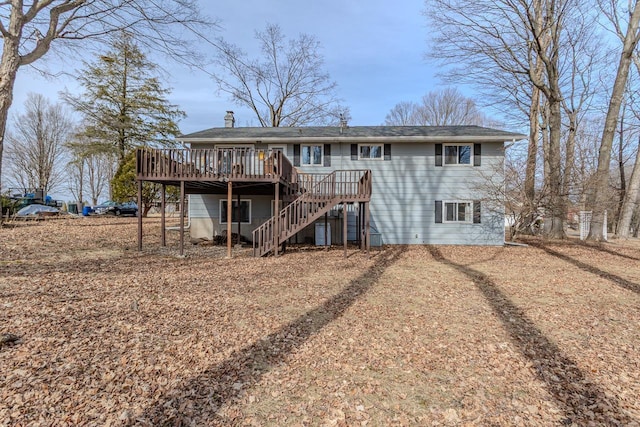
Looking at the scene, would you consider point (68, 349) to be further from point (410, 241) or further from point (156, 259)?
point (410, 241)

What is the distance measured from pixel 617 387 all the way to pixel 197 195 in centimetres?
1441

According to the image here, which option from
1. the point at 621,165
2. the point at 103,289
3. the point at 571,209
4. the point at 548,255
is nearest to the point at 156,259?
the point at 103,289

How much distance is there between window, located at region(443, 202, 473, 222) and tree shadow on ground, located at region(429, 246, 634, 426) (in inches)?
354

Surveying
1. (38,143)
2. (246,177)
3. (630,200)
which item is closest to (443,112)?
(630,200)

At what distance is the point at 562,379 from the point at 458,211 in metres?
11.4

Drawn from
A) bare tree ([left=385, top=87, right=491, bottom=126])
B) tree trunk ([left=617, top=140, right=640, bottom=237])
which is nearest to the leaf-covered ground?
tree trunk ([left=617, top=140, right=640, bottom=237])

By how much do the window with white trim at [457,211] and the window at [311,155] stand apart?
581 centimetres

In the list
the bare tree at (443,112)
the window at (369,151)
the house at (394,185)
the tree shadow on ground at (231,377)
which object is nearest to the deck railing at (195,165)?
the house at (394,185)

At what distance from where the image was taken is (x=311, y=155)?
14430 mm

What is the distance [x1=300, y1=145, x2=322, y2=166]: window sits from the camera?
14.4m

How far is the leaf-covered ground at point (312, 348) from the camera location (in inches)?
111

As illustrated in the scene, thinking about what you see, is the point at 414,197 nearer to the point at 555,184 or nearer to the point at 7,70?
the point at 555,184

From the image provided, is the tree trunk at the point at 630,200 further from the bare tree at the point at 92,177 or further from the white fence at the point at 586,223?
the bare tree at the point at 92,177

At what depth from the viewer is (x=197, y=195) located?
14594mm
